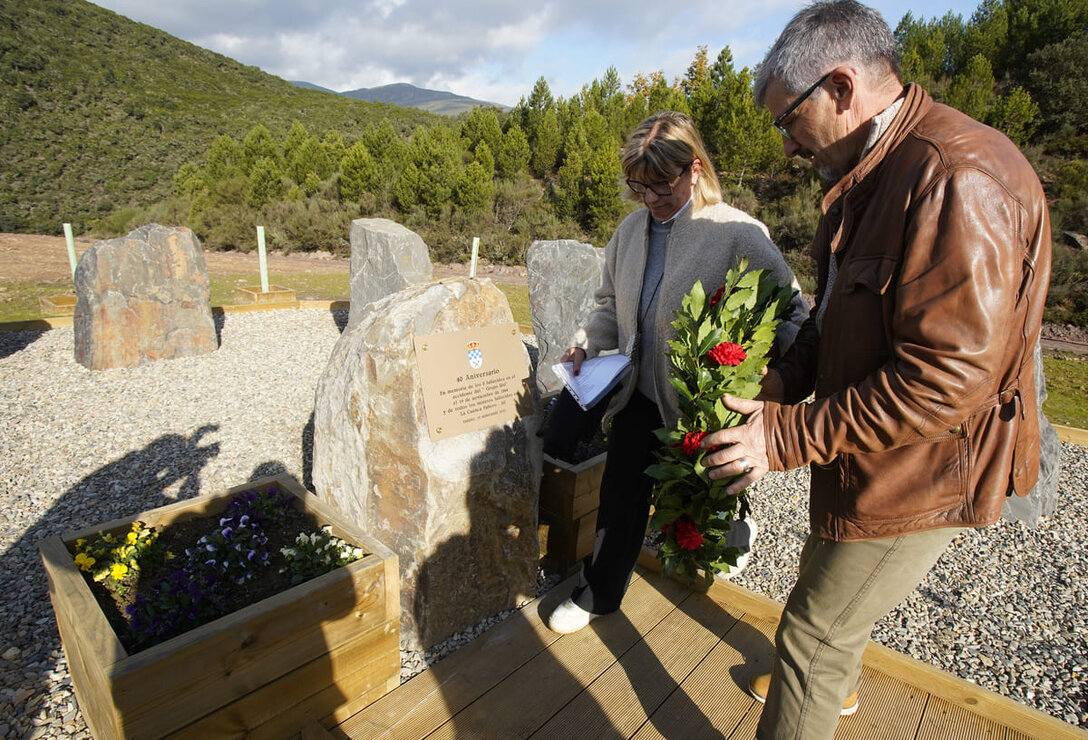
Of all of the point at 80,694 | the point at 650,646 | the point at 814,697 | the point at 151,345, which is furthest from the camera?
the point at 151,345

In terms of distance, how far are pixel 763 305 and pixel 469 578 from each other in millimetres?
1745

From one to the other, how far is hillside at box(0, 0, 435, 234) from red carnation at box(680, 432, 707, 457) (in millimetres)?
30262

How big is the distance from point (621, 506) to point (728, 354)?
1.06m

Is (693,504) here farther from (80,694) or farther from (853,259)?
(80,694)

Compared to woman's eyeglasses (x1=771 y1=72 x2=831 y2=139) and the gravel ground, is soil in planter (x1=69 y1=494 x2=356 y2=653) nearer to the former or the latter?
the gravel ground

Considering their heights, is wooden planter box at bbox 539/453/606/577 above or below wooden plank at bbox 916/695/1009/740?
above

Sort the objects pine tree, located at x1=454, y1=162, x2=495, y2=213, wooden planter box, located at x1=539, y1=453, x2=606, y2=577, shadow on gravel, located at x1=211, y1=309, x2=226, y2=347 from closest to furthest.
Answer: wooden planter box, located at x1=539, y1=453, x2=606, y2=577
shadow on gravel, located at x1=211, y1=309, x2=226, y2=347
pine tree, located at x1=454, y1=162, x2=495, y2=213

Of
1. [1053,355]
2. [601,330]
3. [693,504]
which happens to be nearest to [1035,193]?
[693,504]

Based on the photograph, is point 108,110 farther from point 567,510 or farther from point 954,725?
point 954,725

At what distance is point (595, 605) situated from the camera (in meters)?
2.55

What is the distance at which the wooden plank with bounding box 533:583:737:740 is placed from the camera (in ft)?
6.84

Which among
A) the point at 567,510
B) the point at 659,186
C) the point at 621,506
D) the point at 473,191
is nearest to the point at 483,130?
the point at 473,191

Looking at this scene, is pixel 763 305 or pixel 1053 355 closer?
pixel 763 305

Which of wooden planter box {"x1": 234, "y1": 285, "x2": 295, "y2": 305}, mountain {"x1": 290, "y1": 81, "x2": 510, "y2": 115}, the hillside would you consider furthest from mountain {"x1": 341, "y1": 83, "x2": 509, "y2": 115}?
wooden planter box {"x1": 234, "y1": 285, "x2": 295, "y2": 305}
